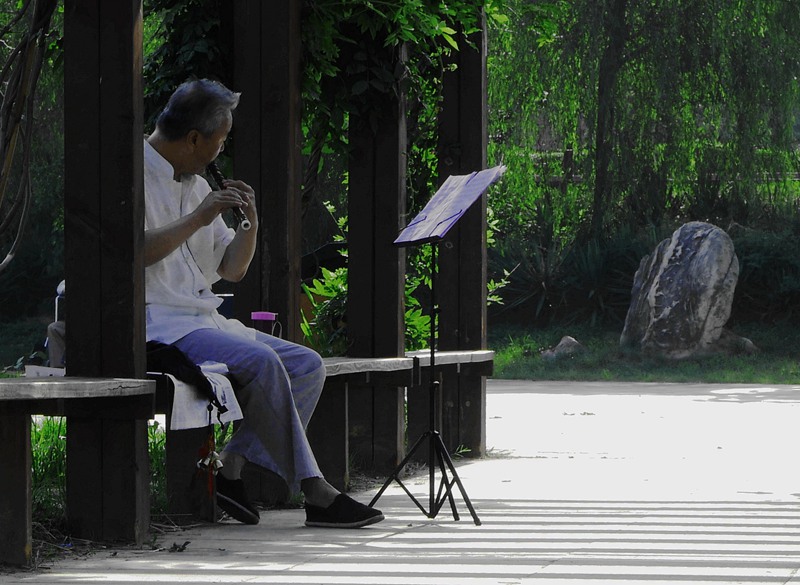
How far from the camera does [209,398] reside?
5156 mm

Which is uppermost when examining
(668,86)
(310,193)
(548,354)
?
(668,86)

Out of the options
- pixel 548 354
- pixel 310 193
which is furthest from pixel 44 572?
pixel 548 354

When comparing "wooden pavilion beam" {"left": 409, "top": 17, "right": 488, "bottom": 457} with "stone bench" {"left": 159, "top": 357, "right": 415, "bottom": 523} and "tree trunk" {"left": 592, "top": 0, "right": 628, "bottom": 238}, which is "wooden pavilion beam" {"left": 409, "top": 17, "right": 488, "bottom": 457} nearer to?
"stone bench" {"left": 159, "top": 357, "right": 415, "bottom": 523}

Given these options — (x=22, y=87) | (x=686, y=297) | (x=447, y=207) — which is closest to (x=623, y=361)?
(x=686, y=297)

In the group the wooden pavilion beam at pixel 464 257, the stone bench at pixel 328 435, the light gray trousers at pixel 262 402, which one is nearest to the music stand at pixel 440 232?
the light gray trousers at pixel 262 402

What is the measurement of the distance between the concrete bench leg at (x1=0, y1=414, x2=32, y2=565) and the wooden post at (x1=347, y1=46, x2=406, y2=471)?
3.12 meters

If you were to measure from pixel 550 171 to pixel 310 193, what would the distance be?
15.3 m

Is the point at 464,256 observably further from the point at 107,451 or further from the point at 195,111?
the point at 107,451

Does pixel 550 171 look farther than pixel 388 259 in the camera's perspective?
Yes

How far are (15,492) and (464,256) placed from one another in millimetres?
4631

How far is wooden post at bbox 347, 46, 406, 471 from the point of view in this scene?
7484 millimetres

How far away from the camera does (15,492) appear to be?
178 inches

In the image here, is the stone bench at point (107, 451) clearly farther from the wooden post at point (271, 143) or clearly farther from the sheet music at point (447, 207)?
the wooden post at point (271, 143)

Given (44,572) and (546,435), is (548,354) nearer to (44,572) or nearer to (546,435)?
(546,435)
